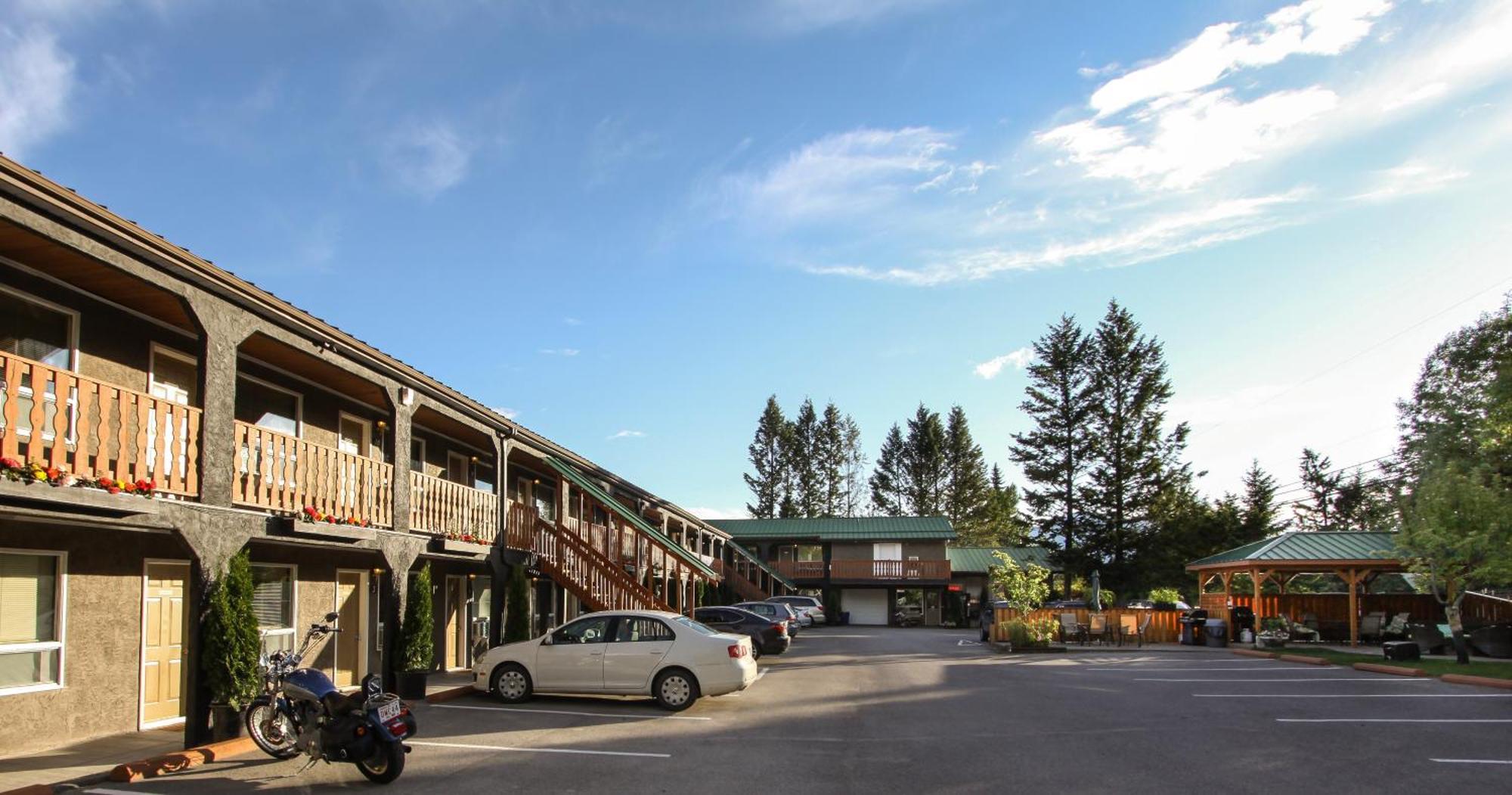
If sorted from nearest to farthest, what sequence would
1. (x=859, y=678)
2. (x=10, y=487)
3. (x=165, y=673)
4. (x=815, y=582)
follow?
(x=10, y=487)
(x=165, y=673)
(x=859, y=678)
(x=815, y=582)

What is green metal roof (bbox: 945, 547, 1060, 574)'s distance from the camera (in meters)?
53.7

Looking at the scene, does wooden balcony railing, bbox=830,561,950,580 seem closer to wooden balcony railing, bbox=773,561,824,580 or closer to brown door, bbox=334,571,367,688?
wooden balcony railing, bbox=773,561,824,580

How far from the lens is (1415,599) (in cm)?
3161

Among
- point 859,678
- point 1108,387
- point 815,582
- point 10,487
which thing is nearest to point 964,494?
point 1108,387

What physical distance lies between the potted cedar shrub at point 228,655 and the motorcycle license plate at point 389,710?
2.38 metres

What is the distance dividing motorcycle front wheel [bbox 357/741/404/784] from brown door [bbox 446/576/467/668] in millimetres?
11649

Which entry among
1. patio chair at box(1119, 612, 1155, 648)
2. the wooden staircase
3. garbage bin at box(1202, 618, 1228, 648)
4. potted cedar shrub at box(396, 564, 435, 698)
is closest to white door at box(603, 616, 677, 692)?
potted cedar shrub at box(396, 564, 435, 698)

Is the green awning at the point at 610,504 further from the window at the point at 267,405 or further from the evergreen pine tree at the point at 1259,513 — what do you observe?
the evergreen pine tree at the point at 1259,513

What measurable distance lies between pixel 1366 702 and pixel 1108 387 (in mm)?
42724

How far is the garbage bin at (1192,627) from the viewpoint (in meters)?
29.8

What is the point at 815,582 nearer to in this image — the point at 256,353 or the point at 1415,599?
the point at 1415,599

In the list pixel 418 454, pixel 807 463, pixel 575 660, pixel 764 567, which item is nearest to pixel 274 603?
pixel 575 660

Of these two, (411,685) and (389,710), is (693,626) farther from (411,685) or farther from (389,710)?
(389,710)

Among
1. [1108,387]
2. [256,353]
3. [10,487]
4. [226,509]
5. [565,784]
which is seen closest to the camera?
[10,487]
